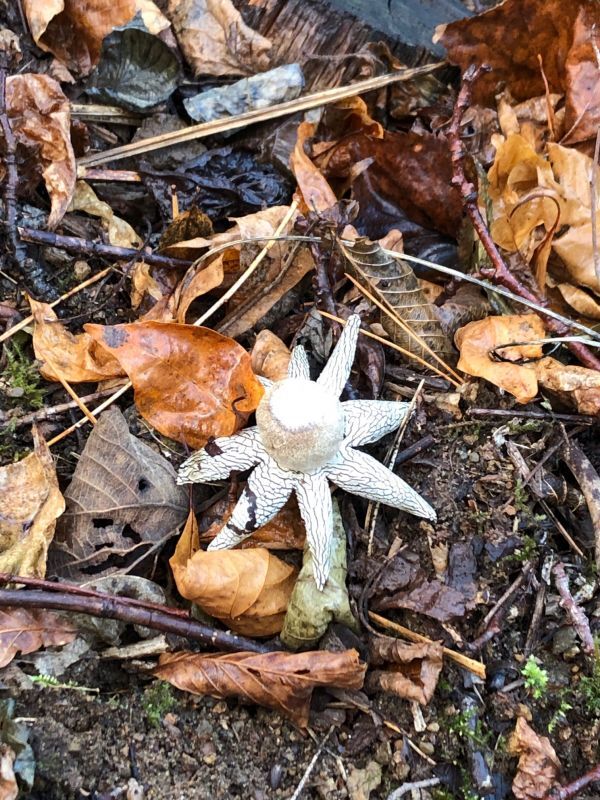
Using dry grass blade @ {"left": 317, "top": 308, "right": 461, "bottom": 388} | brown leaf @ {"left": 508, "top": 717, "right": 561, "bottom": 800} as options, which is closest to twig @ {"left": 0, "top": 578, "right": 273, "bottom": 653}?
brown leaf @ {"left": 508, "top": 717, "right": 561, "bottom": 800}

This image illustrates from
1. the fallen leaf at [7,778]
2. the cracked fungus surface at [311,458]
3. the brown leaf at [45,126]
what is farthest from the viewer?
the brown leaf at [45,126]

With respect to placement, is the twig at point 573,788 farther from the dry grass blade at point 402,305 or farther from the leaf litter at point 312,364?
the dry grass blade at point 402,305

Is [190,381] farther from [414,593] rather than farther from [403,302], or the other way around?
[414,593]

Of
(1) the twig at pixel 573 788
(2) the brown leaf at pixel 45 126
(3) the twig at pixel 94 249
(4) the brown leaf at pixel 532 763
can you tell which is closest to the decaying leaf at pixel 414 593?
(4) the brown leaf at pixel 532 763

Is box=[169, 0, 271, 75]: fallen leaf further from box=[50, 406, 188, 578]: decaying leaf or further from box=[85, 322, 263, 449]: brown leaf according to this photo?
box=[50, 406, 188, 578]: decaying leaf

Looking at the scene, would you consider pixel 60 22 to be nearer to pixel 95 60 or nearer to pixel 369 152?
pixel 95 60

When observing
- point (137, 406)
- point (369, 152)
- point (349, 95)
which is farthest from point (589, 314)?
point (137, 406)
